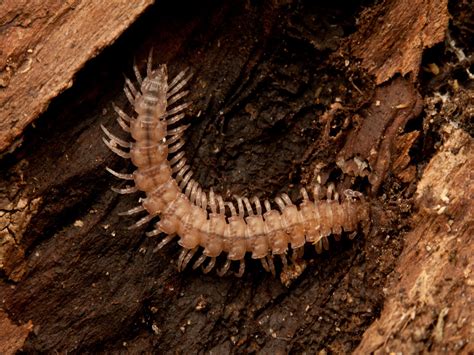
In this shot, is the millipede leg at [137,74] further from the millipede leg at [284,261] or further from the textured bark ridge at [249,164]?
the millipede leg at [284,261]

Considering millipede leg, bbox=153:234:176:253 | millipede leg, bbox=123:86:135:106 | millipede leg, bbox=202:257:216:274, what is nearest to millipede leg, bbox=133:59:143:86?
millipede leg, bbox=123:86:135:106

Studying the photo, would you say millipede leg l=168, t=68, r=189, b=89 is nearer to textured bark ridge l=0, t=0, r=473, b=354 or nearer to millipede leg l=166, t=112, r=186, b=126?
textured bark ridge l=0, t=0, r=473, b=354

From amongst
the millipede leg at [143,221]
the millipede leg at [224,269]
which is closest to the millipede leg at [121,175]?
the millipede leg at [143,221]

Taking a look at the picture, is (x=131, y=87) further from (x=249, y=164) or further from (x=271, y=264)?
(x=271, y=264)

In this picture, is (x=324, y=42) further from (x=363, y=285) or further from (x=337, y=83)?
(x=363, y=285)

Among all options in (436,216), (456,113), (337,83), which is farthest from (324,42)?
(436,216)

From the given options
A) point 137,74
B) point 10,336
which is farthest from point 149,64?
point 10,336
